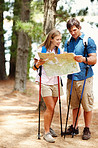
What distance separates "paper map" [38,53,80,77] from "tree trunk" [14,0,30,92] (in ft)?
21.4

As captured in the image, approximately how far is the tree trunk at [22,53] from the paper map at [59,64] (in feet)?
21.4

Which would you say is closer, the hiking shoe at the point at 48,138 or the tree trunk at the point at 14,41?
the hiking shoe at the point at 48,138

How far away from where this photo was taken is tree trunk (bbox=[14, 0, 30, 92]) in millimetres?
9726

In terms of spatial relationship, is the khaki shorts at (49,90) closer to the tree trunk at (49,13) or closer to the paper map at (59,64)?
the paper map at (59,64)

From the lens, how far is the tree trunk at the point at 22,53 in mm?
9726

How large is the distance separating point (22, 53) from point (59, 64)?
22.0 feet

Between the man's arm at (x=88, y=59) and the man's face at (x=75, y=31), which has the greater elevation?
the man's face at (x=75, y=31)

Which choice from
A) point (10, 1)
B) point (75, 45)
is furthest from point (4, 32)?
point (75, 45)

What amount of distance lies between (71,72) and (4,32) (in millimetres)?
8530

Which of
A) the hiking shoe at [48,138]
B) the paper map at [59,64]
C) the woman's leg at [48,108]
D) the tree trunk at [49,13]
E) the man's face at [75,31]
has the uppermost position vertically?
the tree trunk at [49,13]

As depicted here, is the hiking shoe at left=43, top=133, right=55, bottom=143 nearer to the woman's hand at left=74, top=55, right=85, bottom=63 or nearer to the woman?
the woman

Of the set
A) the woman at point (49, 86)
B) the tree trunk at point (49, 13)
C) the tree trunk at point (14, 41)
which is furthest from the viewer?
the tree trunk at point (14, 41)

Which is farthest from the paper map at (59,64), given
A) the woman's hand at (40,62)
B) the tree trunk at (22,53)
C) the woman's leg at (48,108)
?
the tree trunk at (22,53)

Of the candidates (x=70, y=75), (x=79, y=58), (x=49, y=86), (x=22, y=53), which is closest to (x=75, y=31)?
Answer: (x=79, y=58)
